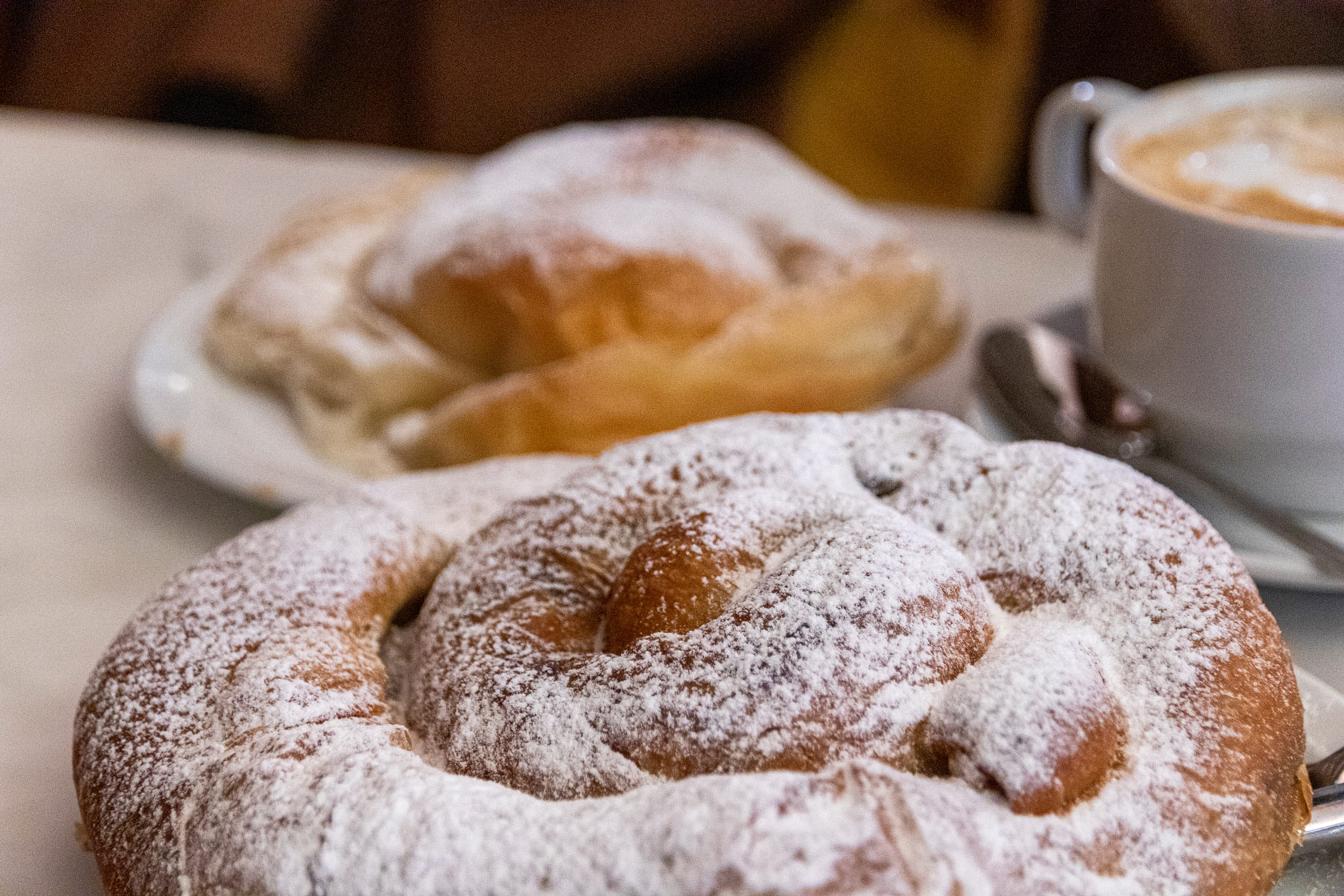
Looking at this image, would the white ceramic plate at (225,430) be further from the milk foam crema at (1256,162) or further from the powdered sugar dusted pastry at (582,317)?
the milk foam crema at (1256,162)

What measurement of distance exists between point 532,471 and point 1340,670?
52 cm

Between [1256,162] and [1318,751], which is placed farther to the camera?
[1256,162]

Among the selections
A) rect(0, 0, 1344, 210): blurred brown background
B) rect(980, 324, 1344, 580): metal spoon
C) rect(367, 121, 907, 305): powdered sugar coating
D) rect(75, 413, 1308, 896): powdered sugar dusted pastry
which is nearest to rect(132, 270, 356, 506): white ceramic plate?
rect(367, 121, 907, 305): powdered sugar coating

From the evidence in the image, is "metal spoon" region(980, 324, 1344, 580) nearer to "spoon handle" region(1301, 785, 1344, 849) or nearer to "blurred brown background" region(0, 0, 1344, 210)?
"spoon handle" region(1301, 785, 1344, 849)

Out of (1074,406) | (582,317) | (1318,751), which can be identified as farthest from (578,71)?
(1318,751)

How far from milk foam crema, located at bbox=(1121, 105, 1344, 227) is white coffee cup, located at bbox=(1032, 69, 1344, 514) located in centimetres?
3

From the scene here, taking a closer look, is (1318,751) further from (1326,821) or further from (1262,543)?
(1262,543)

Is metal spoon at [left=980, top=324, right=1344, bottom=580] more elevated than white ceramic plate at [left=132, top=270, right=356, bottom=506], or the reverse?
metal spoon at [left=980, top=324, right=1344, bottom=580]

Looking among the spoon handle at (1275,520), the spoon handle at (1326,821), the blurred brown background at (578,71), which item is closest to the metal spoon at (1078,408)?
the spoon handle at (1275,520)

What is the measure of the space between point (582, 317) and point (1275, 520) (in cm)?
56

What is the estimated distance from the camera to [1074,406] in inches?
41.2

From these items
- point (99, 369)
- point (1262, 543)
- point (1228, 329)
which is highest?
point (1228, 329)

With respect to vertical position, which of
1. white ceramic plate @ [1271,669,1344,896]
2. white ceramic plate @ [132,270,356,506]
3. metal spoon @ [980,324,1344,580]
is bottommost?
white ceramic plate @ [132,270,356,506]

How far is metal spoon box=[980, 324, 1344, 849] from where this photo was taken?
0.82 metres
